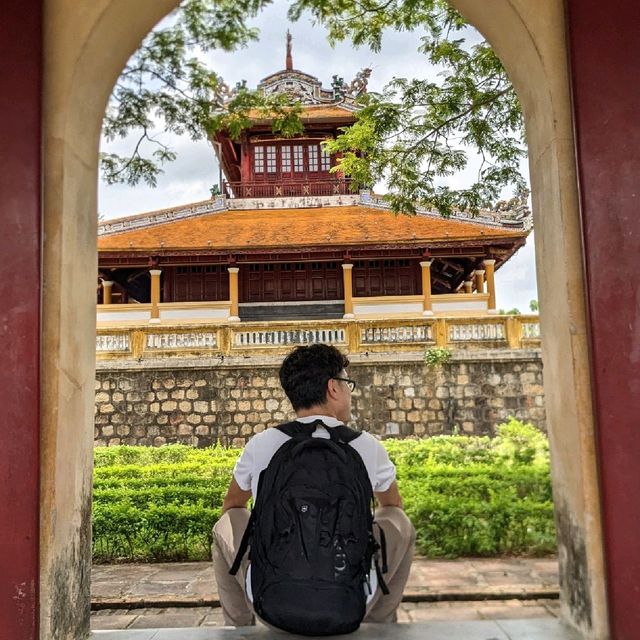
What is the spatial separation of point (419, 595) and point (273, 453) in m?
2.19

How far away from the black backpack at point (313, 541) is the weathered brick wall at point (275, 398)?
31.7ft

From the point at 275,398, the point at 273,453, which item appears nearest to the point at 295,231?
the point at 275,398

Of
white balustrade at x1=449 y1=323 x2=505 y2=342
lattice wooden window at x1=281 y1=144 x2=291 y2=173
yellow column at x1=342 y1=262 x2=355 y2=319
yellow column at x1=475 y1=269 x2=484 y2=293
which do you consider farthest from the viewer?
lattice wooden window at x1=281 y1=144 x2=291 y2=173

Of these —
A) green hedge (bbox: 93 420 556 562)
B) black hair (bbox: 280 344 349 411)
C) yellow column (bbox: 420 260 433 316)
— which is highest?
yellow column (bbox: 420 260 433 316)

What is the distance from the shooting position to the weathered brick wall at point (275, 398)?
38.1 feet

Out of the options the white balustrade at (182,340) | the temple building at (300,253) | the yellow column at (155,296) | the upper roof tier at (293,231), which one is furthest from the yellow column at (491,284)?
the yellow column at (155,296)

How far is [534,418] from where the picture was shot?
38.0 feet

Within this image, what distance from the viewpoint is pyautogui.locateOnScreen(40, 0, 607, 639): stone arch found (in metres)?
2.04

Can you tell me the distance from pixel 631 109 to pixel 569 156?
0.75 feet

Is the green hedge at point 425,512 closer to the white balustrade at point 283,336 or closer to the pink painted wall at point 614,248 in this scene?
→ the pink painted wall at point 614,248

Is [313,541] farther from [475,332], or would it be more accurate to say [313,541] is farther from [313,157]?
[313,157]

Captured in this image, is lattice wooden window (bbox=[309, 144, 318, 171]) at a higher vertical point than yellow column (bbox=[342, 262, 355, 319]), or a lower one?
higher

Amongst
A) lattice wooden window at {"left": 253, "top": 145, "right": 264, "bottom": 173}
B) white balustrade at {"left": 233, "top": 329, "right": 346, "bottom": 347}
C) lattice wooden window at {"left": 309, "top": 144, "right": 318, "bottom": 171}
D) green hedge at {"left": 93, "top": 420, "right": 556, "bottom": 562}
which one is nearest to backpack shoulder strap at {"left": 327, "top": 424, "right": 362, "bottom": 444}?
green hedge at {"left": 93, "top": 420, "right": 556, "bottom": 562}

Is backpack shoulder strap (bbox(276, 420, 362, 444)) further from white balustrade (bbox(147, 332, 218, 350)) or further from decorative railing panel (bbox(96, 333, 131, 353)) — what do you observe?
decorative railing panel (bbox(96, 333, 131, 353))
